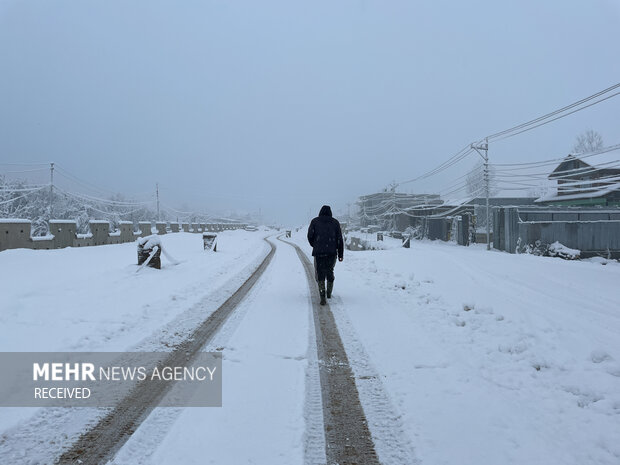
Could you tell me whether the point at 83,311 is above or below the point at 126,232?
below

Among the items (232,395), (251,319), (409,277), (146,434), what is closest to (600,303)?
(409,277)

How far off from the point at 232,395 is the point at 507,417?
242cm

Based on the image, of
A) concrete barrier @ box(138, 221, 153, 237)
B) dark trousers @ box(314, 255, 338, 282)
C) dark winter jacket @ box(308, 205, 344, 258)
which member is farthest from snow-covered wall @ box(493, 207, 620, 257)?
concrete barrier @ box(138, 221, 153, 237)

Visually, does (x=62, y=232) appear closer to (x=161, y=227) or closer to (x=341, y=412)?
(x=161, y=227)

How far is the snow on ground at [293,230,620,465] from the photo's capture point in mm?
2746

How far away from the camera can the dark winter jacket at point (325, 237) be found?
26.1ft

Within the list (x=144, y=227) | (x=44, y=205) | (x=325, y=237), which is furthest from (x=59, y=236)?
(x=44, y=205)

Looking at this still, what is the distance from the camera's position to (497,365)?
4242 mm

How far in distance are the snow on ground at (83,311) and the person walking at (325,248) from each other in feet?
7.22

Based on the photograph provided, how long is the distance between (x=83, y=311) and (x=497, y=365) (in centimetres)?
649

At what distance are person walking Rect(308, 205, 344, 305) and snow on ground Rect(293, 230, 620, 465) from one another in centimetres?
60

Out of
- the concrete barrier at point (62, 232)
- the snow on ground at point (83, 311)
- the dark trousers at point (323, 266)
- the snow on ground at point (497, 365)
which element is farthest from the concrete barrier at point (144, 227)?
the dark trousers at point (323, 266)

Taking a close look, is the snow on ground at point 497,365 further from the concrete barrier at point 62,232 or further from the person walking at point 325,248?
the concrete barrier at point 62,232

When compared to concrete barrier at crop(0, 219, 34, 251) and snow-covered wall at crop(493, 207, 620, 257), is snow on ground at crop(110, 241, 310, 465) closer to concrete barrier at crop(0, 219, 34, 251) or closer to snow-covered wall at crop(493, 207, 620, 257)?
concrete barrier at crop(0, 219, 34, 251)
